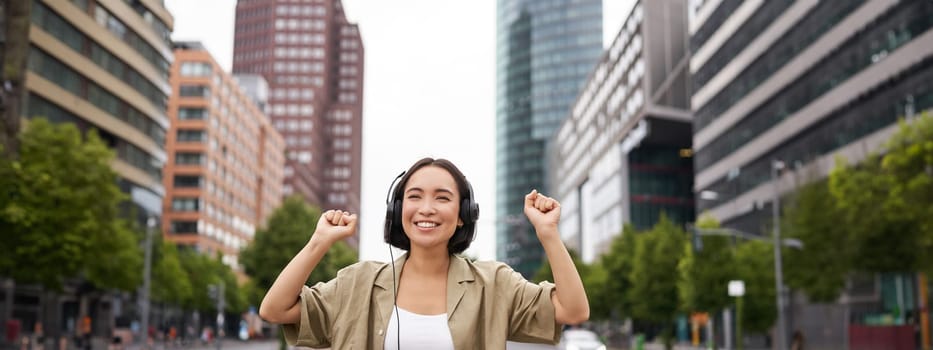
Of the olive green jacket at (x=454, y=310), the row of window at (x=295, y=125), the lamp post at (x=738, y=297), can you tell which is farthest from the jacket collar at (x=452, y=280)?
the row of window at (x=295, y=125)

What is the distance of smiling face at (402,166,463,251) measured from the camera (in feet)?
11.4

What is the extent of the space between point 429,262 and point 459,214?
0.21 m

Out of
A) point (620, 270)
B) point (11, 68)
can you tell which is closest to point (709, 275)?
point (620, 270)

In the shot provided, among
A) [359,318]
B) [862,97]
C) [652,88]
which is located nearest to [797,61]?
[862,97]

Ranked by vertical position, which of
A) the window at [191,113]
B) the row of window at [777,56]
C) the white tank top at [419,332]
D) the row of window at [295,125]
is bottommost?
the white tank top at [419,332]

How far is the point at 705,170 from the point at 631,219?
2219 cm

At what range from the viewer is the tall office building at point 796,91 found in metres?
43.9

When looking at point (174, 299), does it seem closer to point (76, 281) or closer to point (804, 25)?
point (76, 281)

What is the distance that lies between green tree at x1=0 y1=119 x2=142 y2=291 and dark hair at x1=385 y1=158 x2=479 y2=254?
30232 mm

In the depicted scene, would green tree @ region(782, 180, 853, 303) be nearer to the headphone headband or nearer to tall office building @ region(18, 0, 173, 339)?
tall office building @ region(18, 0, 173, 339)

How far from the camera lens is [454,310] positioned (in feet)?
11.1

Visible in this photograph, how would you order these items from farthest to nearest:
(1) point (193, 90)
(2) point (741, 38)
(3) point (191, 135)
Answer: (3) point (191, 135) → (1) point (193, 90) → (2) point (741, 38)

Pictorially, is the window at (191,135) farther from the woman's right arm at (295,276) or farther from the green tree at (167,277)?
the woman's right arm at (295,276)

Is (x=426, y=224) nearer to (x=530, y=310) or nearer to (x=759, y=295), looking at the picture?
(x=530, y=310)
